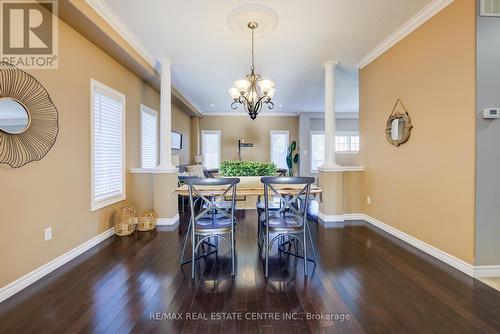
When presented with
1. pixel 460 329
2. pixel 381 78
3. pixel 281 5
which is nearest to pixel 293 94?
pixel 381 78

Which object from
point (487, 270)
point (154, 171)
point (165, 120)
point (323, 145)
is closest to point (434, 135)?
point (487, 270)

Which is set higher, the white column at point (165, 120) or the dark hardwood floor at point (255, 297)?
the white column at point (165, 120)

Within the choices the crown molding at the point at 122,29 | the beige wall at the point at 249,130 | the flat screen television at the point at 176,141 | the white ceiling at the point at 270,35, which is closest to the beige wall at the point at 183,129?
the flat screen television at the point at 176,141

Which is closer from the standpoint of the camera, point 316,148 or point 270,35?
point 270,35

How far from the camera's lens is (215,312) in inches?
74.2

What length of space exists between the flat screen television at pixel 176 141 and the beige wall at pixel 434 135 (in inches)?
200

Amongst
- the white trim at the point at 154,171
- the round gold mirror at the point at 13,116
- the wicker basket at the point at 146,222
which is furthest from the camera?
the white trim at the point at 154,171

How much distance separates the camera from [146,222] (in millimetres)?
3984

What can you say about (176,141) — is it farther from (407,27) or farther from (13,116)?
(407,27)

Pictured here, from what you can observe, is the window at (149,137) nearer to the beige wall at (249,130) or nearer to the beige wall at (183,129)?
the beige wall at (183,129)

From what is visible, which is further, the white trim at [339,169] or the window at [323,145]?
the window at [323,145]

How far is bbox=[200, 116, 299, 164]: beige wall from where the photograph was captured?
9688mm

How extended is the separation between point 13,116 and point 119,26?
1780mm

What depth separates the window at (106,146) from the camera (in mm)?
3322
